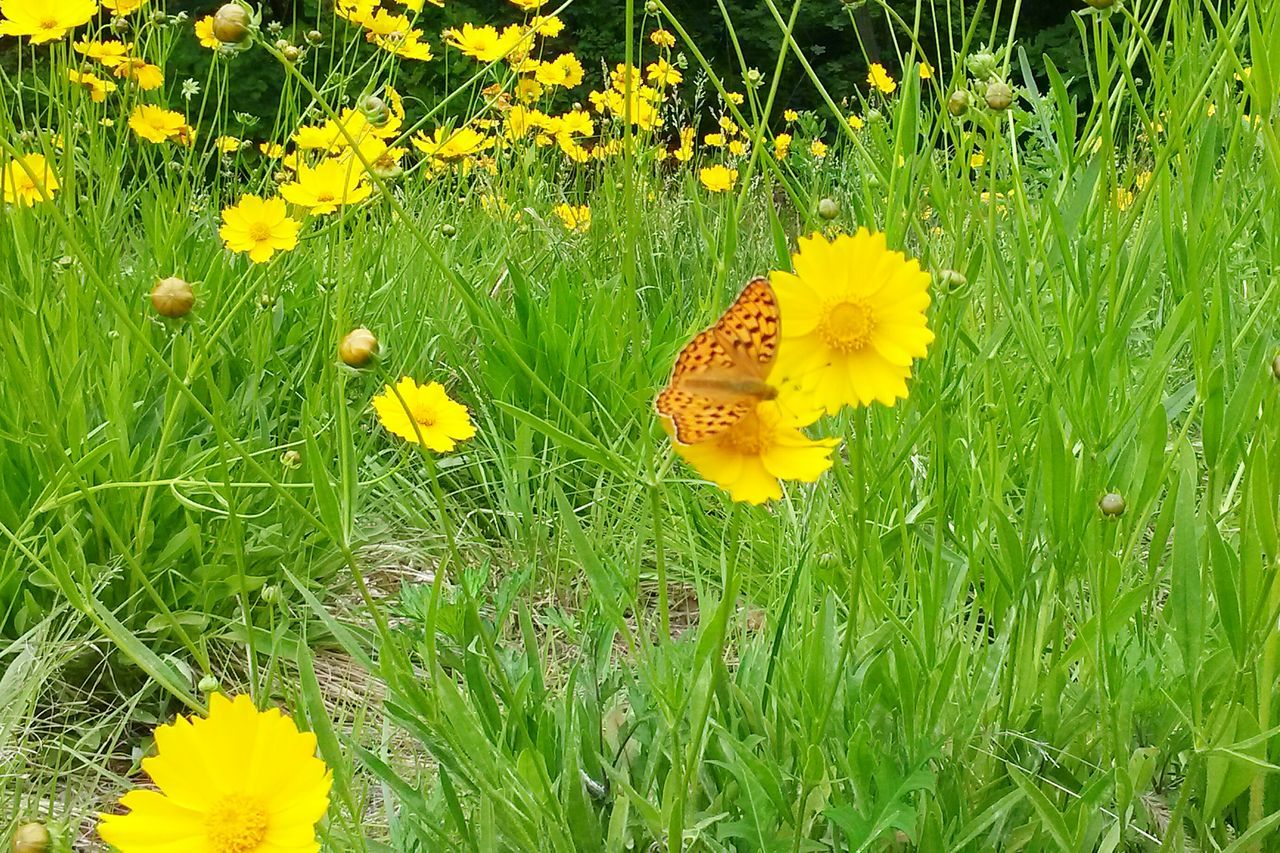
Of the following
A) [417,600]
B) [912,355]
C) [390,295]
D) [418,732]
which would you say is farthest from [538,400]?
[912,355]

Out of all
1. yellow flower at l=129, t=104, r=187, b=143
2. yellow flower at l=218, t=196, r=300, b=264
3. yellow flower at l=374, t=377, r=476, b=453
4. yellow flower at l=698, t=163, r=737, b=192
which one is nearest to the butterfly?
yellow flower at l=374, t=377, r=476, b=453

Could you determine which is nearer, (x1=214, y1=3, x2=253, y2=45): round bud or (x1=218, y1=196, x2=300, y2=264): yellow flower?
(x1=214, y1=3, x2=253, y2=45): round bud

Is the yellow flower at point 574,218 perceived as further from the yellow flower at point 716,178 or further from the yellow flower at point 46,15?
the yellow flower at point 46,15

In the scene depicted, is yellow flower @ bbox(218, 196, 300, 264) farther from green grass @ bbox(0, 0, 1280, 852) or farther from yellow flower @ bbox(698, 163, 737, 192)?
yellow flower @ bbox(698, 163, 737, 192)

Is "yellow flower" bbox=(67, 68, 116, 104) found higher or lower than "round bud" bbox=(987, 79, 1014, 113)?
lower

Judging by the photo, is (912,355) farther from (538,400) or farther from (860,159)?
(538,400)

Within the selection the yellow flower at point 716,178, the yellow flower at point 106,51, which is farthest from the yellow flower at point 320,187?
the yellow flower at point 716,178
